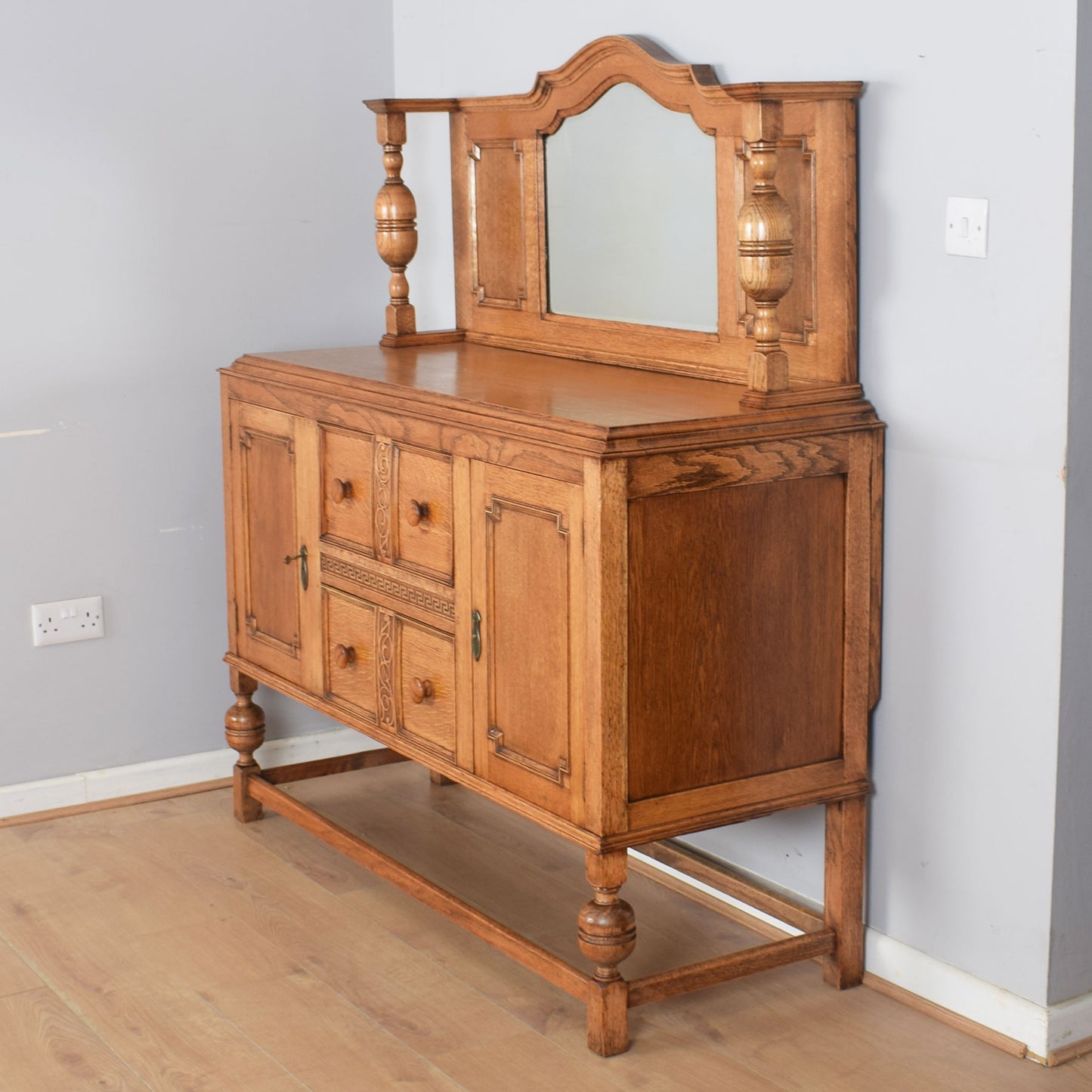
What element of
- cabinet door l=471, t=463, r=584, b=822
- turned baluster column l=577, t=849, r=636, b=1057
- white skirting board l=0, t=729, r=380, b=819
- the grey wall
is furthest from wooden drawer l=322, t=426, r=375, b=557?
the grey wall

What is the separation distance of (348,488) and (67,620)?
0.90 meters

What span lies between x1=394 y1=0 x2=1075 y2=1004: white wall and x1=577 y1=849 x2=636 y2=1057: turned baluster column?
485 millimetres

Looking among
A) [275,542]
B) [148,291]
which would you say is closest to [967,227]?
[275,542]

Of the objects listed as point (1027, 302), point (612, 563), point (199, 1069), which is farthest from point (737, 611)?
point (199, 1069)

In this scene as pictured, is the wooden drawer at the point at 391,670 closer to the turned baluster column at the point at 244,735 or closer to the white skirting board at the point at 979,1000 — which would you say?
the turned baluster column at the point at 244,735

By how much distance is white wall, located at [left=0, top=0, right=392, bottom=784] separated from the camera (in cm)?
334

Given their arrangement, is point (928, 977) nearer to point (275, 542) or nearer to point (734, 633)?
point (734, 633)

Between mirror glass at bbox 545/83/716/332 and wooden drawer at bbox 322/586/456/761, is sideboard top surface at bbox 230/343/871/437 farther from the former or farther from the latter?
wooden drawer at bbox 322/586/456/761

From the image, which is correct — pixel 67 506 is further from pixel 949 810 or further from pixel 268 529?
pixel 949 810

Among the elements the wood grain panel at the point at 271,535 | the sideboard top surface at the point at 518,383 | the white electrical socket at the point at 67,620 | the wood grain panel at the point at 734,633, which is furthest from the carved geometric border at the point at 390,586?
the white electrical socket at the point at 67,620

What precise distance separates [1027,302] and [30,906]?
2.09m

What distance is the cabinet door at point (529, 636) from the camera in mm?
2389

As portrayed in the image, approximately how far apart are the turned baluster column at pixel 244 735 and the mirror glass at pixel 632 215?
41.6 inches

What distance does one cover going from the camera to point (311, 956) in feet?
9.23
